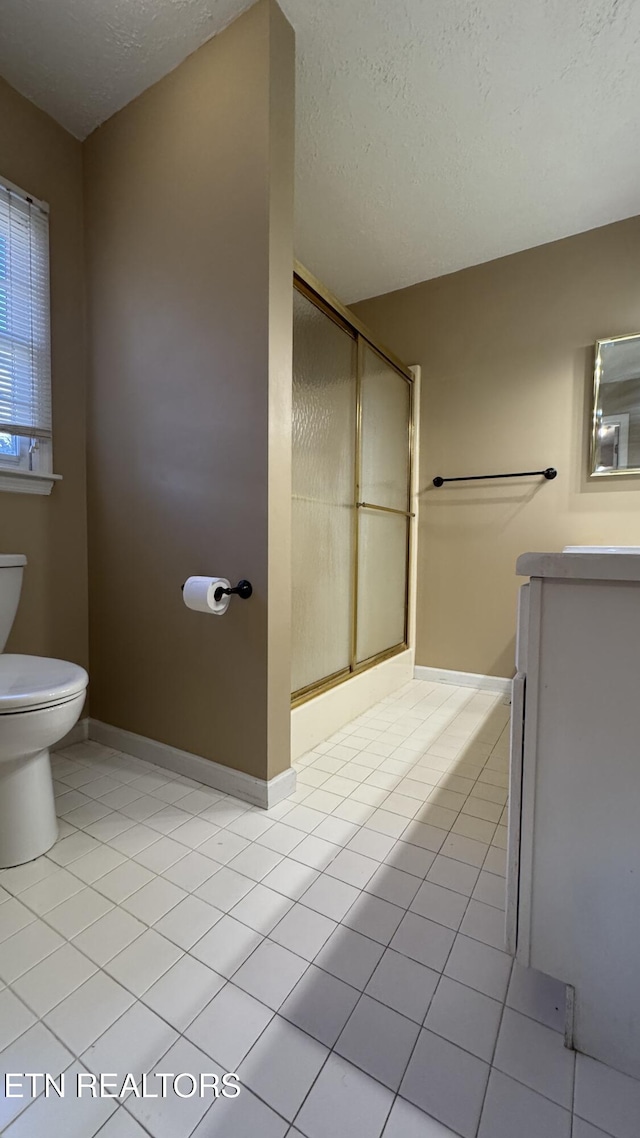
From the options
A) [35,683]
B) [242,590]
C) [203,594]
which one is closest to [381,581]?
[242,590]

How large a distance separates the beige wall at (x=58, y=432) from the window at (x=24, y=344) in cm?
4

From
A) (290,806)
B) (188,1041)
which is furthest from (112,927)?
(290,806)

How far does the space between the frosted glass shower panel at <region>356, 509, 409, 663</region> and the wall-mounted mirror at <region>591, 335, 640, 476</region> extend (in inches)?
39.6

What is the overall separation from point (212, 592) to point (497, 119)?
6.29ft

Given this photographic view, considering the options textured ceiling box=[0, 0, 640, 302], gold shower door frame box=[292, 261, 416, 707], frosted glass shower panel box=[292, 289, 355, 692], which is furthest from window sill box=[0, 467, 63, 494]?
textured ceiling box=[0, 0, 640, 302]

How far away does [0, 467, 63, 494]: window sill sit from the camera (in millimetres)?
1538

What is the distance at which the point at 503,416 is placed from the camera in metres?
2.44

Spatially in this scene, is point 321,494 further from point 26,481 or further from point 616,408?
point 616,408

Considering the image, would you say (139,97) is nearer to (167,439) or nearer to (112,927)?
(167,439)

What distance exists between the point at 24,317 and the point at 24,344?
91 millimetres

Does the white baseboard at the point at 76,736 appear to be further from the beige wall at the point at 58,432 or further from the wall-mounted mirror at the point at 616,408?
the wall-mounted mirror at the point at 616,408

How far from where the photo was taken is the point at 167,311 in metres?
1.53

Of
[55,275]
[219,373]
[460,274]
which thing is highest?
[460,274]

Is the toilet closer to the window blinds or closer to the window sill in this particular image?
the window sill
